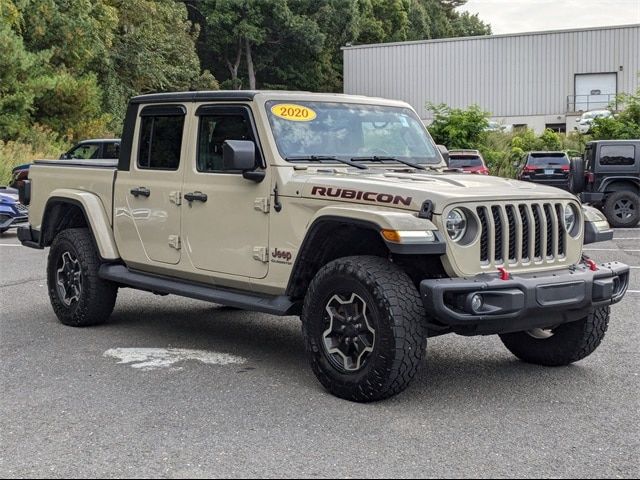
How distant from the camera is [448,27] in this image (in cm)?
9031

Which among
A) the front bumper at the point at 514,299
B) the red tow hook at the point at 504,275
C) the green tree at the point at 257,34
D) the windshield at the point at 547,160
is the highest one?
the green tree at the point at 257,34

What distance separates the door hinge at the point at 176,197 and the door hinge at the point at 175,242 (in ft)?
0.86

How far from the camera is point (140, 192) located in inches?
292

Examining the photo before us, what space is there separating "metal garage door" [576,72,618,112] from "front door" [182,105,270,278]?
156 feet

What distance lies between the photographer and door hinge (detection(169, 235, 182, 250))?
7066mm

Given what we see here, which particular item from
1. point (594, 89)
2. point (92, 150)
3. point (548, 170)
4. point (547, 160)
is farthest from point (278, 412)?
point (594, 89)

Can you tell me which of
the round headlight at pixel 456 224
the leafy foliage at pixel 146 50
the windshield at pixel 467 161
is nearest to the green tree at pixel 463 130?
the windshield at pixel 467 161

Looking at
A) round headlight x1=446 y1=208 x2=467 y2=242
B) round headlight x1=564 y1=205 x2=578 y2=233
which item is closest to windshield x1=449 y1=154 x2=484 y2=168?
round headlight x1=564 y1=205 x2=578 y2=233

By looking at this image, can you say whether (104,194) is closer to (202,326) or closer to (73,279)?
(73,279)

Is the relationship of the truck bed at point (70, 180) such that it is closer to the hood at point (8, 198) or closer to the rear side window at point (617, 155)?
the hood at point (8, 198)

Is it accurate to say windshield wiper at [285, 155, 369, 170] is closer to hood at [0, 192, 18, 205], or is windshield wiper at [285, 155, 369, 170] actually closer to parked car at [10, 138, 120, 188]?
hood at [0, 192, 18, 205]

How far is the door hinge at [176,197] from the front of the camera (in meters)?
7.05

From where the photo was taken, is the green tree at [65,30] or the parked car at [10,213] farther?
the green tree at [65,30]

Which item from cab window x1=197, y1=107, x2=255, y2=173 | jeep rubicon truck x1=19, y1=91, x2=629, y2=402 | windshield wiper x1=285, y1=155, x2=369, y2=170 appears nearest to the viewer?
jeep rubicon truck x1=19, y1=91, x2=629, y2=402
